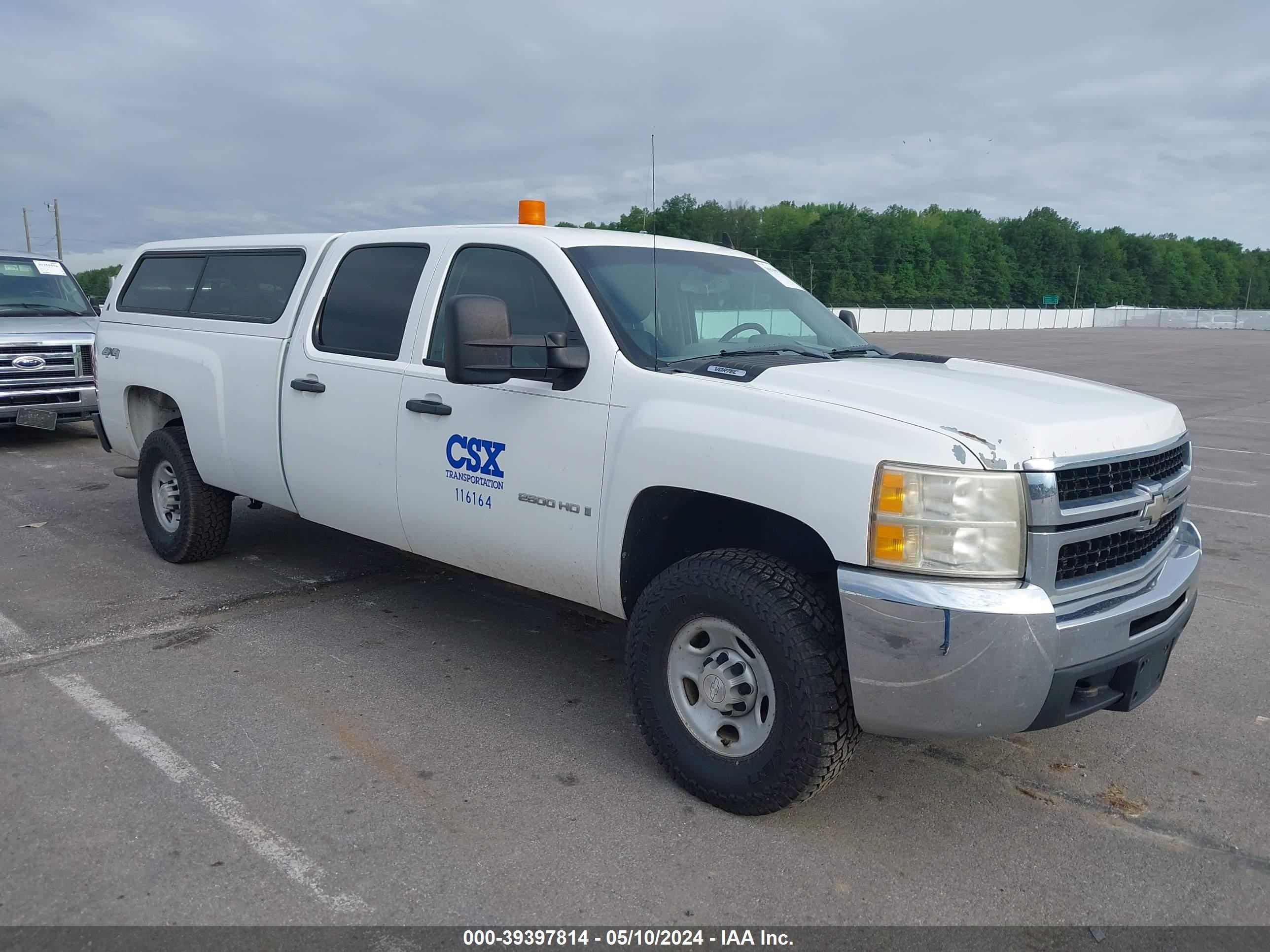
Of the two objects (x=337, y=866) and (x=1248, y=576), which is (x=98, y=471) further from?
(x=1248, y=576)

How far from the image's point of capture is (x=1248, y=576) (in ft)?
20.8

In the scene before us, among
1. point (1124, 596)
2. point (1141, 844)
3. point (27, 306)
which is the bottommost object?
point (1141, 844)

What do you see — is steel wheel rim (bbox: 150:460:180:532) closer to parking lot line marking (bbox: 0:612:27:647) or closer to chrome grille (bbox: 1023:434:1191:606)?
parking lot line marking (bbox: 0:612:27:647)

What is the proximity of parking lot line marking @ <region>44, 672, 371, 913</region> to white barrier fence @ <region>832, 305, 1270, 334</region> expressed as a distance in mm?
55926

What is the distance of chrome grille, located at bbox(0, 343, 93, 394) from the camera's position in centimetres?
1045

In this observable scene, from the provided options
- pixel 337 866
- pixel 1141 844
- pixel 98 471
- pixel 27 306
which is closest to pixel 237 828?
pixel 337 866

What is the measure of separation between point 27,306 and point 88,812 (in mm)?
10190

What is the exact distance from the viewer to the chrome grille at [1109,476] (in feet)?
9.80

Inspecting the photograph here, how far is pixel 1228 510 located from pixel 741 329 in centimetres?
614

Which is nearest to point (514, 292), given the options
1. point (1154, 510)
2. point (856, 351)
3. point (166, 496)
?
point (856, 351)

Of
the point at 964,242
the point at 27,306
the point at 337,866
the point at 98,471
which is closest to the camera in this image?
the point at 337,866

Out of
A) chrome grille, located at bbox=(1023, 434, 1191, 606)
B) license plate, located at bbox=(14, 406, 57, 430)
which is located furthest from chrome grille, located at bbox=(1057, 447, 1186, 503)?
license plate, located at bbox=(14, 406, 57, 430)

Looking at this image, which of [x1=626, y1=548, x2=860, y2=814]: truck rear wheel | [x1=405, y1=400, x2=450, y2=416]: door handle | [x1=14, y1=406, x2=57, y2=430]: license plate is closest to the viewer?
[x1=626, y1=548, x2=860, y2=814]: truck rear wheel

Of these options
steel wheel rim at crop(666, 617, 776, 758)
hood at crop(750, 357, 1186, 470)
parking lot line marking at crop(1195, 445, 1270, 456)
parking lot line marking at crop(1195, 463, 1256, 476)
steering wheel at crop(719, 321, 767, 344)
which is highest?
steering wheel at crop(719, 321, 767, 344)
